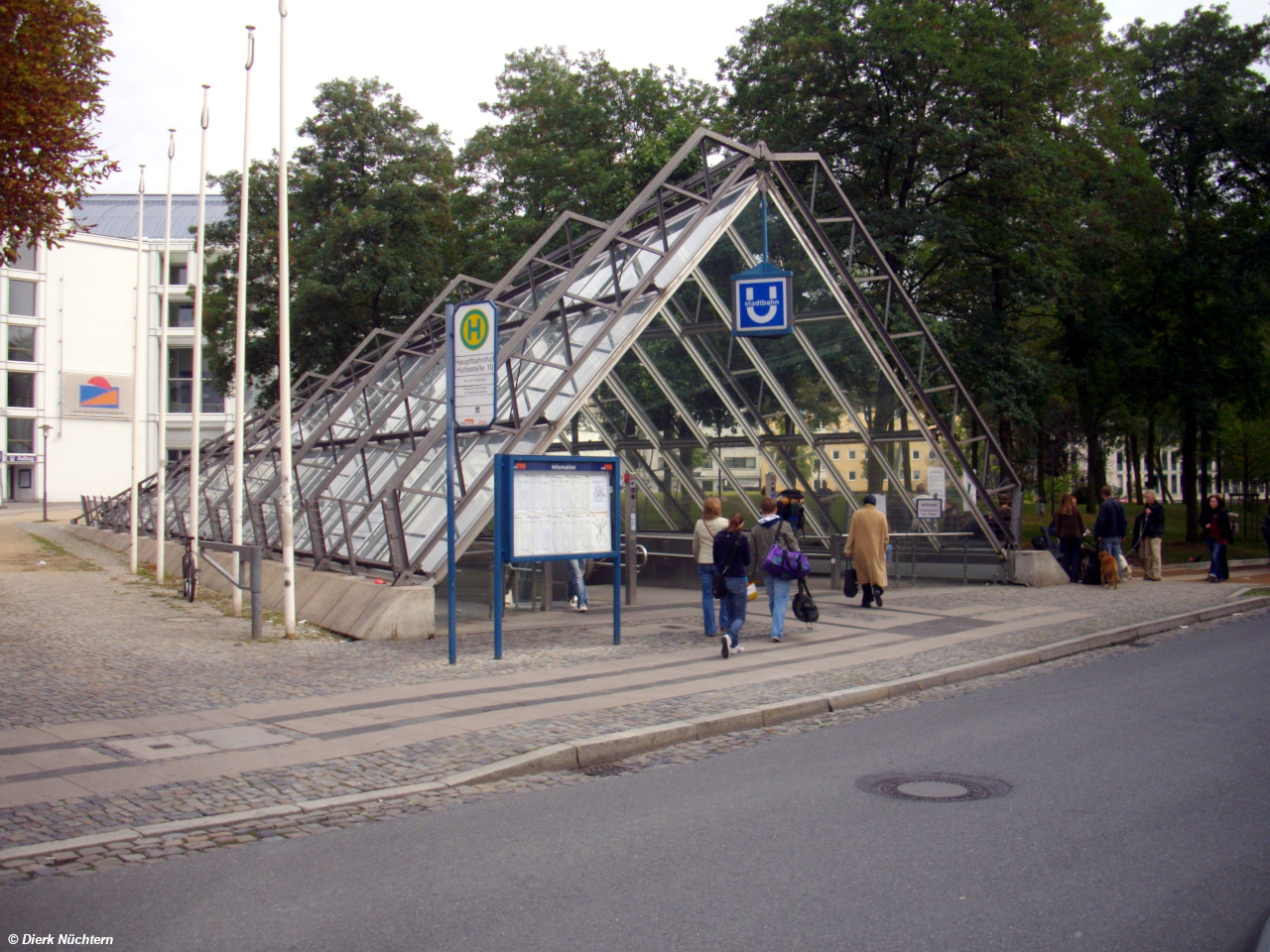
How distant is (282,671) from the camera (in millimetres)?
10797

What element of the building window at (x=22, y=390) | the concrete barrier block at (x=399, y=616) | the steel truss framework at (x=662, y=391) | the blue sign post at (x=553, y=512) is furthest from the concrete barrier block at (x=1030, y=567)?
the building window at (x=22, y=390)

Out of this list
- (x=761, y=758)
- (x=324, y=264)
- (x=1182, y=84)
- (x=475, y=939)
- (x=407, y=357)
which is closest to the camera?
(x=475, y=939)

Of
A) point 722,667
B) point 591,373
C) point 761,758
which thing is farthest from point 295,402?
point 761,758

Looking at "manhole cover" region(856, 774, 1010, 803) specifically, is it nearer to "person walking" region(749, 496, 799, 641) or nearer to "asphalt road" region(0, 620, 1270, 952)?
"asphalt road" region(0, 620, 1270, 952)

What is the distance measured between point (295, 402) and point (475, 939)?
23.7m

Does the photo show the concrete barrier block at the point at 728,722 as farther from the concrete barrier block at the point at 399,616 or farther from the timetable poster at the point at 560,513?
the concrete barrier block at the point at 399,616

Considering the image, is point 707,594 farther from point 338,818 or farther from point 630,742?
point 338,818

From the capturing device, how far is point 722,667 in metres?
11.1

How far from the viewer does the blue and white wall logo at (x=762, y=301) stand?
16.1 metres

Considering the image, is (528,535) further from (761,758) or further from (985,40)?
(985,40)

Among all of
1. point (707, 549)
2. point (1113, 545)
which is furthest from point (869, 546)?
point (1113, 545)

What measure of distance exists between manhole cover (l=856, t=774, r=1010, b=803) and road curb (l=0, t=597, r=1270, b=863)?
68.1 inches

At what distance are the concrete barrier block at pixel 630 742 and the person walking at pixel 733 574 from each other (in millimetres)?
3710

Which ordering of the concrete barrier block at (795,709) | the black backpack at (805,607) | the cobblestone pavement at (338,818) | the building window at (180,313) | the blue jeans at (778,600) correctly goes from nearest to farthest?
the cobblestone pavement at (338,818), the concrete barrier block at (795,709), the blue jeans at (778,600), the black backpack at (805,607), the building window at (180,313)
